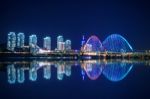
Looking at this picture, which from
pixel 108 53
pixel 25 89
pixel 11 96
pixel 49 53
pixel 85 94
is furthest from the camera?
pixel 49 53

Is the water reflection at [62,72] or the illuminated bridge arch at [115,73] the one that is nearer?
the water reflection at [62,72]

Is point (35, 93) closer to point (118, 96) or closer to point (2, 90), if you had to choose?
point (2, 90)

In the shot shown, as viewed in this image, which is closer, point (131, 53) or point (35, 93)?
point (35, 93)

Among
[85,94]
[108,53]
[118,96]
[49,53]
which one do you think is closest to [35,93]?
[85,94]

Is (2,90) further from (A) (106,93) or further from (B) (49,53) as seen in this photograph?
(B) (49,53)

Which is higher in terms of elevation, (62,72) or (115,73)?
(62,72)

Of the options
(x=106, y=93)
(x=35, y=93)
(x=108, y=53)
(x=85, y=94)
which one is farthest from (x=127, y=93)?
(x=108, y=53)

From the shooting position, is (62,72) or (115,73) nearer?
(62,72)

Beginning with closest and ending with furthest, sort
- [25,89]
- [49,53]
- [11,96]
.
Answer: [11,96] < [25,89] < [49,53]

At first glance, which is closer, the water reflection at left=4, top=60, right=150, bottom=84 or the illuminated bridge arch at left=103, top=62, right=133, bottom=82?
the water reflection at left=4, top=60, right=150, bottom=84
